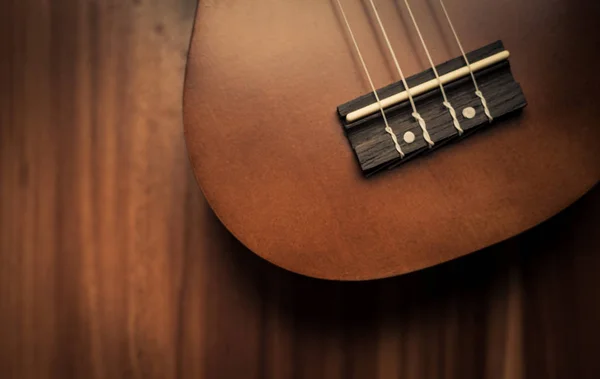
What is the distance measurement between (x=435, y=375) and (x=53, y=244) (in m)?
0.62

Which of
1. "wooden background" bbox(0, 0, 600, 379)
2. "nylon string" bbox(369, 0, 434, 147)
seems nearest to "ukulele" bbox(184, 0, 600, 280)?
"nylon string" bbox(369, 0, 434, 147)

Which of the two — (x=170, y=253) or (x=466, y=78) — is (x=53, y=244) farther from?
(x=466, y=78)

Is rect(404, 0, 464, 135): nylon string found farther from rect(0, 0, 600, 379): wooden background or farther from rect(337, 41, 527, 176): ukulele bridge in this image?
rect(0, 0, 600, 379): wooden background

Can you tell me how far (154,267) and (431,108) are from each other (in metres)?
0.46

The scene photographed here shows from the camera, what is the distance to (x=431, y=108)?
64 centimetres

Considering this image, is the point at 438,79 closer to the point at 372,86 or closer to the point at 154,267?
the point at 372,86

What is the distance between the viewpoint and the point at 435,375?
792 millimetres

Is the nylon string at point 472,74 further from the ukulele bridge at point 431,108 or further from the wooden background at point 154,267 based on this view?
the wooden background at point 154,267

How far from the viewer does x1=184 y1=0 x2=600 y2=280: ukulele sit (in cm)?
63


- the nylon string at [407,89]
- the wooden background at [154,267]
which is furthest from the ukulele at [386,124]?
the wooden background at [154,267]

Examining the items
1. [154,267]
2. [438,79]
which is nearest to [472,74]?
[438,79]

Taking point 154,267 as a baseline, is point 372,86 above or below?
above

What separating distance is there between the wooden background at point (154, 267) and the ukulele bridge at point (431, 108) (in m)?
0.25

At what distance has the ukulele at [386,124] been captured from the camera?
633 millimetres
